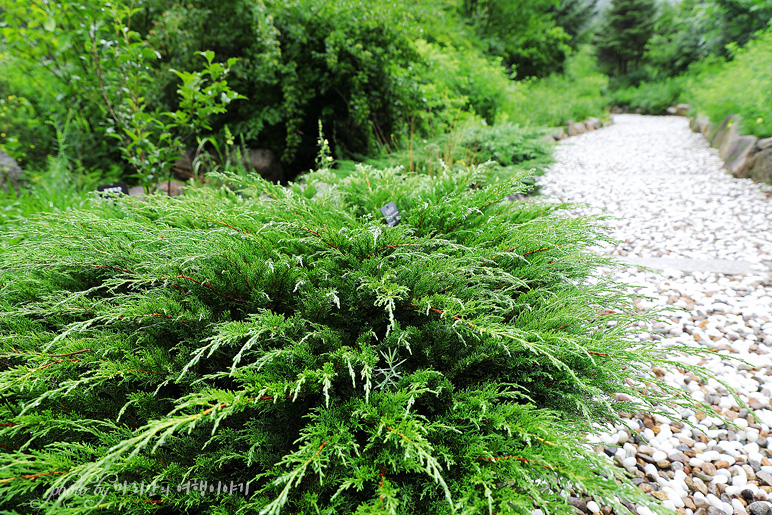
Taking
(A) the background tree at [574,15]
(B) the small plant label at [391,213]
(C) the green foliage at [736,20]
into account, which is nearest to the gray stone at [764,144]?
(B) the small plant label at [391,213]

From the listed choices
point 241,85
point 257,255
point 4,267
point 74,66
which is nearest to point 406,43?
point 241,85

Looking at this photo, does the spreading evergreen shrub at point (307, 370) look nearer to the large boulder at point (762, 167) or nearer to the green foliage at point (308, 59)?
the green foliage at point (308, 59)

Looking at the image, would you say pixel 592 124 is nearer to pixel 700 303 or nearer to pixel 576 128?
pixel 576 128

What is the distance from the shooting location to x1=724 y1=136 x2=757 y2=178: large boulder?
4996 mm

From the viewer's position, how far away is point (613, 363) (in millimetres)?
1258

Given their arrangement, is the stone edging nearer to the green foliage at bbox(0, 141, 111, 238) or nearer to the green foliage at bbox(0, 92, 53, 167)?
the green foliage at bbox(0, 141, 111, 238)

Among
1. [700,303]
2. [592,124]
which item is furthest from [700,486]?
[592,124]

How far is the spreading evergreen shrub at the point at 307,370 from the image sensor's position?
959 mm

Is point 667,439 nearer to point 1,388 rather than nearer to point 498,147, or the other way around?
point 1,388

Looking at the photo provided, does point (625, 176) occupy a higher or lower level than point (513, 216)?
lower

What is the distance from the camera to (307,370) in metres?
1.07

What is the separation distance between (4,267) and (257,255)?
0.96 m

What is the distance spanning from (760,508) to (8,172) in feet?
19.2

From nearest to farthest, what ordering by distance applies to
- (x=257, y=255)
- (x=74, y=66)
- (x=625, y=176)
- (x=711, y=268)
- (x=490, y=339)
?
1. (x=490, y=339)
2. (x=257, y=255)
3. (x=711, y=268)
4. (x=74, y=66)
5. (x=625, y=176)
